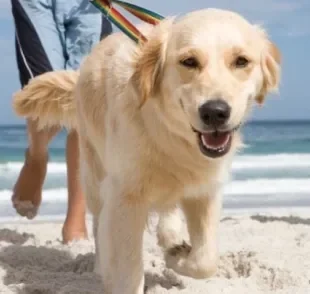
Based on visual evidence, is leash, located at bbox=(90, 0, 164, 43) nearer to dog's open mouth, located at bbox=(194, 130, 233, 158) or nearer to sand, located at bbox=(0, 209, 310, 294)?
dog's open mouth, located at bbox=(194, 130, 233, 158)

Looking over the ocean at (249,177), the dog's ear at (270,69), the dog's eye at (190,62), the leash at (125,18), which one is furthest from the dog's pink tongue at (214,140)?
the ocean at (249,177)

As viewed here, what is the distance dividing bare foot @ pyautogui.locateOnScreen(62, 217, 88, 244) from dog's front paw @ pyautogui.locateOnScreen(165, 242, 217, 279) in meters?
1.50

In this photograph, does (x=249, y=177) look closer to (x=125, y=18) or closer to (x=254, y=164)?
(x=254, y=164)

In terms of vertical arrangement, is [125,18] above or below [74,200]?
above

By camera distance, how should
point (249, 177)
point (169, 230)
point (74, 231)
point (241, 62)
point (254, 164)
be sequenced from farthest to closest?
point (254, 164) < point (249, 177) < point (74, 231) < point (169, 230) < point (241, 62)

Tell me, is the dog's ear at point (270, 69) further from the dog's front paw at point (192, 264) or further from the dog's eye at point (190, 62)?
the dog's front paw at point (192, 264)

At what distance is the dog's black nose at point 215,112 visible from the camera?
2709mm

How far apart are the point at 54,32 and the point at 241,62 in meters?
2.07

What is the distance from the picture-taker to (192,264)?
11.4 feet

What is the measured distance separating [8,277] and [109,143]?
114 cm

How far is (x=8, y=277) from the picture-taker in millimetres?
3957

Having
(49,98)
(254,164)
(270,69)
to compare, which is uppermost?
(270,69)

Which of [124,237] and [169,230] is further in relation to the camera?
[169,230]

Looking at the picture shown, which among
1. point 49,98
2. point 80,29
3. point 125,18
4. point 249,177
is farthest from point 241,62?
point 249,177
